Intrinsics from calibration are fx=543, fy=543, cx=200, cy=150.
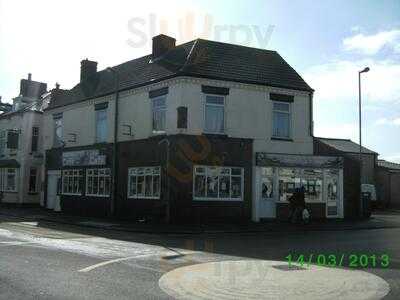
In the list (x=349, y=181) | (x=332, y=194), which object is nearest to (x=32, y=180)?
(x=332, y=194)

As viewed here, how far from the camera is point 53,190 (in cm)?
3400

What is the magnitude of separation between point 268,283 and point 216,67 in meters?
17.3

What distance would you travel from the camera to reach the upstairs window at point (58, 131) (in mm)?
33562

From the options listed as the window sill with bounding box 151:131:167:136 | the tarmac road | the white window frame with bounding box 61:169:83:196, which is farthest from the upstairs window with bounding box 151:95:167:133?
the tarmac road

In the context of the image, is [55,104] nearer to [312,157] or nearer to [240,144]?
[240,144]

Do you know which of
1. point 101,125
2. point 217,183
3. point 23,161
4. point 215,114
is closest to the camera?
point 217,183

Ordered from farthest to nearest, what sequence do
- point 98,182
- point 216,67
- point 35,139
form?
point 35,139, point 98,182, point 216,67

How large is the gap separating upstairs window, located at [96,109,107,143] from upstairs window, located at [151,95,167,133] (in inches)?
173

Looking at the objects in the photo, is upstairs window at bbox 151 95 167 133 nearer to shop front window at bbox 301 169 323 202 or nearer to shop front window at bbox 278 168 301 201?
shop front window at bbox 278 168 301 201

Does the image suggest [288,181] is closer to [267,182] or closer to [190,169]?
[267,182]

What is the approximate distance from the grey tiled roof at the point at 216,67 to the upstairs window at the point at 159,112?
0.96 meters

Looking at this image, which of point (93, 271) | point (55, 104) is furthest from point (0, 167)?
point (93, 271)

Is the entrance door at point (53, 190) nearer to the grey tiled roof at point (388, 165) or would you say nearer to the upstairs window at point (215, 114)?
the upstairs window at point (215, 114)
